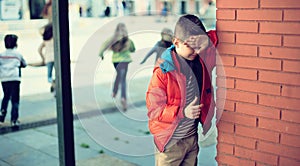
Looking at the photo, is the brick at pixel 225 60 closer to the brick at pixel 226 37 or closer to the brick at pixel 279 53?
the brick at pixel 226 37

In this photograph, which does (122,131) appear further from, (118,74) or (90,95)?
(90,95)

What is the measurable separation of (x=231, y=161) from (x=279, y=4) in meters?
1.17

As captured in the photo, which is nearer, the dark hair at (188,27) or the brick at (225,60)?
the dark hair at (188,27)

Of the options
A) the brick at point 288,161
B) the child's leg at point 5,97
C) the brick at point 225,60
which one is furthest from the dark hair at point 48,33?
the brick at point 288,161

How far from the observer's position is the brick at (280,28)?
9.02 feet

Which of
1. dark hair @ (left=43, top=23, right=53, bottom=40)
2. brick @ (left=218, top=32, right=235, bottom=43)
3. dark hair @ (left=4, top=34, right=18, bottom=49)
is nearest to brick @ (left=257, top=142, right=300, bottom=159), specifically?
brick @ (left=218, top=32, right=235, bottom=43)

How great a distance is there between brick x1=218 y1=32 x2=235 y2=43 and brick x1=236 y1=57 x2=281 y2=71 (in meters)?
0.14

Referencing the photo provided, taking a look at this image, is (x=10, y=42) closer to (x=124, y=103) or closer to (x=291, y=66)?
(x=124, y=103)

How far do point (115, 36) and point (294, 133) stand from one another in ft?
17.2

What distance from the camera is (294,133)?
2844mm

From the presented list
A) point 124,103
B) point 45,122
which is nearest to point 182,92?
point 45,122

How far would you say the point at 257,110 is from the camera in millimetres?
3010

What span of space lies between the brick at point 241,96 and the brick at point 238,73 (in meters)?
0.11

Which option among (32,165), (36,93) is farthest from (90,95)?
(32,165)
